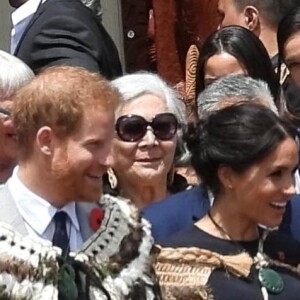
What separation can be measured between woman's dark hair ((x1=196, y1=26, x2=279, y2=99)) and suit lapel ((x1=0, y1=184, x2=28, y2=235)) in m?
1.69

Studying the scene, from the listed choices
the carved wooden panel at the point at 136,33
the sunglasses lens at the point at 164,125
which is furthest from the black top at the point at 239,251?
the carved wooden panel at the point at 136,33

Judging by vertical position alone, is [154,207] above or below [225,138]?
below

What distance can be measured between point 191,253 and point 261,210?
26 cm

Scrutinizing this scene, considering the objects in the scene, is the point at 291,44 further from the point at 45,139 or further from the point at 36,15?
the point at 45,139

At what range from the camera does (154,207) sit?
14.7 feet

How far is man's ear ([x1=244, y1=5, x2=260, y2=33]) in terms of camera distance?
6.02 m

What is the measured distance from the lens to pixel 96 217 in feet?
12.7

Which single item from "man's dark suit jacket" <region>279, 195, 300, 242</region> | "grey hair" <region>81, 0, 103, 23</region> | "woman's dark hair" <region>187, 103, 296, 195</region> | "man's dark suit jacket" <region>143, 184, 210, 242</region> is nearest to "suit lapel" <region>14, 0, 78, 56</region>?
"grey hair" <region>81, 0, 103, 23</region>

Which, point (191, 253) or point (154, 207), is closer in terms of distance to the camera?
point (191, 253)

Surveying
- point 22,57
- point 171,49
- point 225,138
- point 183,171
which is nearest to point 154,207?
point 225,138

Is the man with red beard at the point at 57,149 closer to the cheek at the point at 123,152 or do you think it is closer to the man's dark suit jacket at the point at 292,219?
the man's dark suit jacket at the point at 292,219

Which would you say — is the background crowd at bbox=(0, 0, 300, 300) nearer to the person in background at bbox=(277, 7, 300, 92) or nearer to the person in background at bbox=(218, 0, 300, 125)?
the person in background at bbox=(277, 7, 300, 92)

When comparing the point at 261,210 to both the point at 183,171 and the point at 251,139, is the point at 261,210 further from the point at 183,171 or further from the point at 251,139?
the point at 183,171

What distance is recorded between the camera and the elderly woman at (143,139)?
488 centimetres
